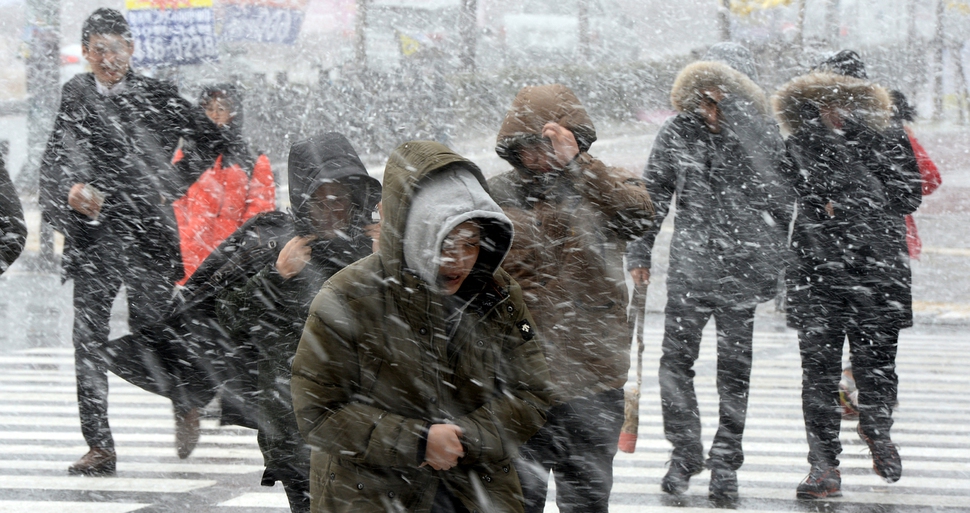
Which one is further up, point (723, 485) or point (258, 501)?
point (258, 501)

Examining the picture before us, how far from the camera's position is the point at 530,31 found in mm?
31938

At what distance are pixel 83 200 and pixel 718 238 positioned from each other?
322 cm

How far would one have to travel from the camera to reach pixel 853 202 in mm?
5590

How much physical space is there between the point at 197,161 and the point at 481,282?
4.30 meters

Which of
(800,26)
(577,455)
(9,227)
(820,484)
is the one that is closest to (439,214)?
(577,455)

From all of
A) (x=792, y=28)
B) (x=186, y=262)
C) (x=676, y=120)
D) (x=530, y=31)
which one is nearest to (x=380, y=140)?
(x=530, y=31)

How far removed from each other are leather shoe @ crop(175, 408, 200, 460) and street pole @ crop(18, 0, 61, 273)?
28.0ft

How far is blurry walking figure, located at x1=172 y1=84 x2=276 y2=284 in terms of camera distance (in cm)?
691

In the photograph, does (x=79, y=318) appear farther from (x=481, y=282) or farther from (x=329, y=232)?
(x=481, y=282)

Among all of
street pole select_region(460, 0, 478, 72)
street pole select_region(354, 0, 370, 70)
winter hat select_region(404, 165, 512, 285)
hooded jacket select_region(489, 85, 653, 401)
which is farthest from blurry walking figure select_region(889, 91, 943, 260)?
street pole select_region(460, 0, 478, 72)

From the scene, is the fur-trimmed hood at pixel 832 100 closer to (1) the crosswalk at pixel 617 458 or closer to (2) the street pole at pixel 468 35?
(1) the crosswalk at pixel 617 458

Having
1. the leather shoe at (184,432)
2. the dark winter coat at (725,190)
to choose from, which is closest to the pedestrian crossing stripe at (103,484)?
the leather shoe at (184,432)

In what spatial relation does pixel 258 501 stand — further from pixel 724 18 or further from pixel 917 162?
pixel 724 18

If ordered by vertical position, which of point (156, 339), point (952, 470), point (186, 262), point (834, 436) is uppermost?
point (156, 339)
